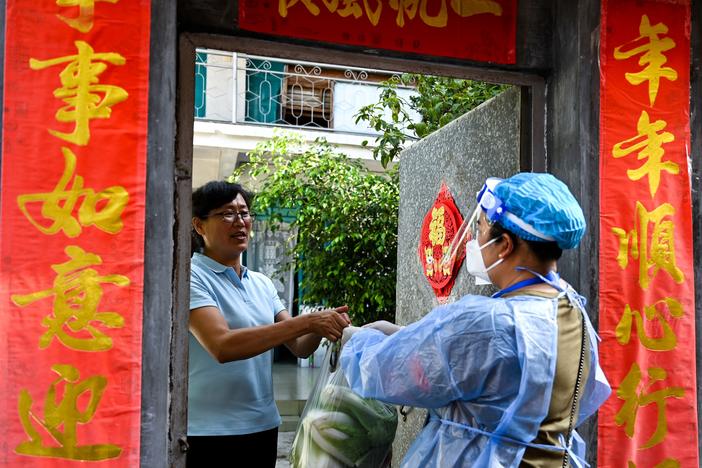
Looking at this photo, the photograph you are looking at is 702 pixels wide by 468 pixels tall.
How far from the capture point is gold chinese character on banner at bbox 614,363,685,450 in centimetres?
221

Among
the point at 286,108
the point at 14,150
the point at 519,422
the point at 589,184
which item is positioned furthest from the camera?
the point at 286,108

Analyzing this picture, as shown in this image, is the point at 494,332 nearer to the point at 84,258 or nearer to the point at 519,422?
the point at 519,422

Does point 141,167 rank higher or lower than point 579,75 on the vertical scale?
lower

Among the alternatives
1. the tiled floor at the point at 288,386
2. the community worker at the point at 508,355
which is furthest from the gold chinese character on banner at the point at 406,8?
the tiled floor at the point at 288,386

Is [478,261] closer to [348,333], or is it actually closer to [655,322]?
[348,333]

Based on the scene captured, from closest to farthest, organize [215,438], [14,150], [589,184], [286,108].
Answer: [14,150], [589,184], [215,438], [286,108]

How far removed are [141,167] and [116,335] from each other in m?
0.49

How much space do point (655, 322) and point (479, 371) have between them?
3.50 feet

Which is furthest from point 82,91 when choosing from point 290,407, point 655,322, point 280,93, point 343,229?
point 280,93

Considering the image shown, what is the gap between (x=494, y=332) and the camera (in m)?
1.54

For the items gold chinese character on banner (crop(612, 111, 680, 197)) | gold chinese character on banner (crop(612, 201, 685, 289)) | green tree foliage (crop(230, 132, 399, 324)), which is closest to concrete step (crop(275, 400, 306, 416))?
green tree foliage (crop(230, 132, 399, 324))

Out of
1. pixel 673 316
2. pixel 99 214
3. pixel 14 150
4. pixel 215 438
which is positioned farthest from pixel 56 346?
pixel 673 316

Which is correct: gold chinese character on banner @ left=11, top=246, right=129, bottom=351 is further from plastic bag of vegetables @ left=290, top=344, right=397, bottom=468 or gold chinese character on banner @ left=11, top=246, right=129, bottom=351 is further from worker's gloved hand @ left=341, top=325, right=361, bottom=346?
plastic bag of vegetables @ left=290, top=344, right=397, bottom=468

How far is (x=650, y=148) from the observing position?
7.45ft
